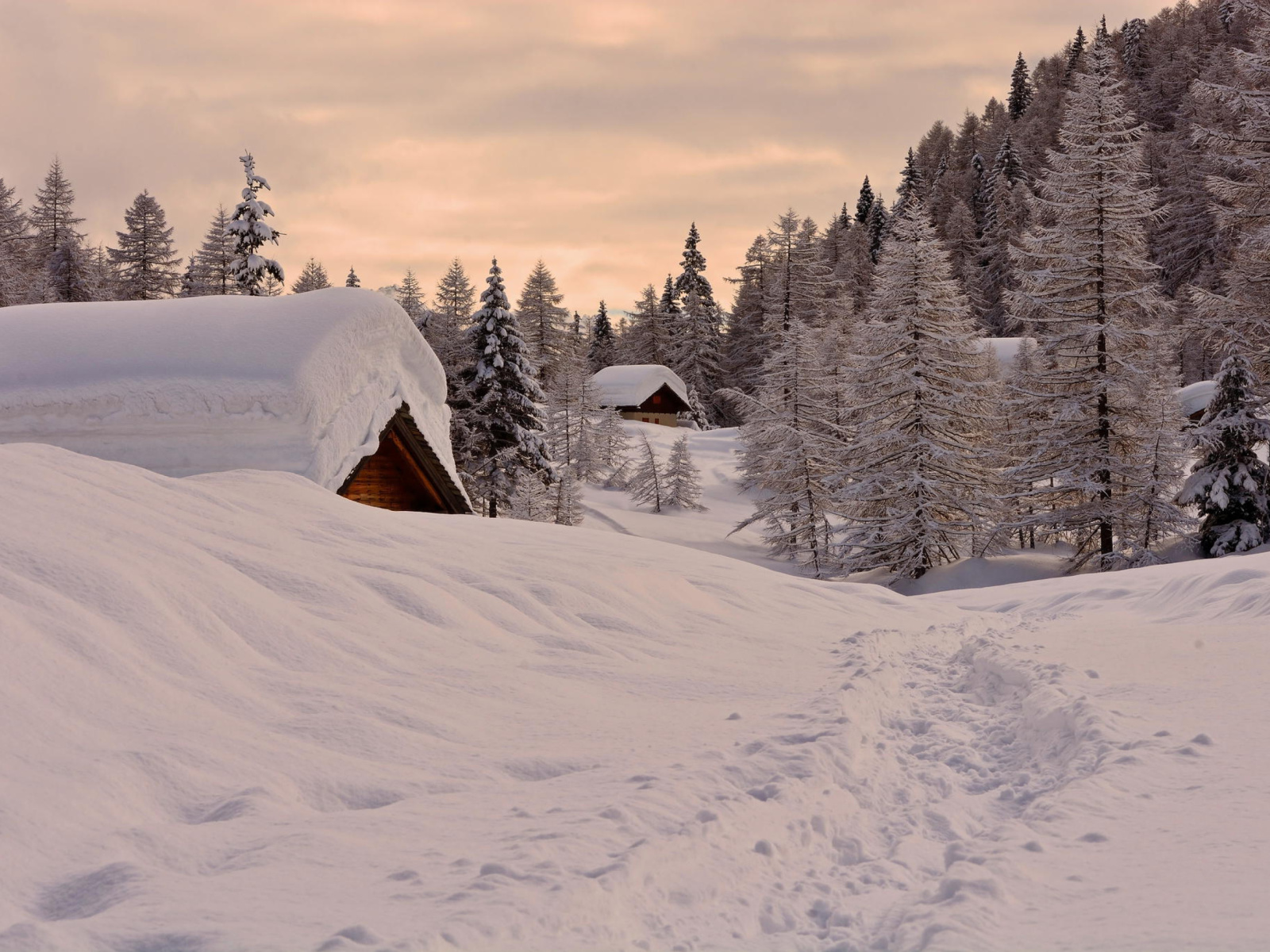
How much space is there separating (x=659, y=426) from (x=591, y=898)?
171 feet

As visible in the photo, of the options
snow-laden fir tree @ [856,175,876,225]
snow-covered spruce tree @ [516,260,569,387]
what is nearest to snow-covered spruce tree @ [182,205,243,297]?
snow-covered spruce tree @ [516,260,569,387]

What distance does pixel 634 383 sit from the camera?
59188mm

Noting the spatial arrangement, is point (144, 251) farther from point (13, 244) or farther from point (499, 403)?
point (499, 403)

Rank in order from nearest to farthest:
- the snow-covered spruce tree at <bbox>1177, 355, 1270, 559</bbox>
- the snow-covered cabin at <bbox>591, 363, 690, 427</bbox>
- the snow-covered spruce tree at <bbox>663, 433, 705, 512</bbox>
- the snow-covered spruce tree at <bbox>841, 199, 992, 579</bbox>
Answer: the snow-covered spruce tree at <bbox>1177, 355, 1270, 559</bbox>, the snow-covered spruce tree at <bbox>841, 199, 992, 579</bbox>, the snow-covered spruce tree at <bbox>663, 433, 705, 512</bbox>, the snow-covered cabin at <bbox>591, 363, 690, 427</bbox>

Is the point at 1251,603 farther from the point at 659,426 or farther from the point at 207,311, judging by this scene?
the point at 659,426

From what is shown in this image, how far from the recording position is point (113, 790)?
407 cm

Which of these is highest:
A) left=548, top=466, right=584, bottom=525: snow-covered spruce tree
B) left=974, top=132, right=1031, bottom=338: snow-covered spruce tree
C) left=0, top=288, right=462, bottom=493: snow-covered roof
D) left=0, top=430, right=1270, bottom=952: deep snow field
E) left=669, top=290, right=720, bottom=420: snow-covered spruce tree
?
left=974, top=132, right=1031, bottom=338: snow-covered spruce tree

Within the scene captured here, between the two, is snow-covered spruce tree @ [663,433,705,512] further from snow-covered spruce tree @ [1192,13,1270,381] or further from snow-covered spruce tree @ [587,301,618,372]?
snow-covered spruce tree @ [587,301,618,372]

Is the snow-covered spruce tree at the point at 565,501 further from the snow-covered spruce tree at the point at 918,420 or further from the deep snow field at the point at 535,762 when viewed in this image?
the deep snow field at the point at 535,762

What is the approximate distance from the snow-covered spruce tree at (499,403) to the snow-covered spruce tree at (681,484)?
951 centimetres

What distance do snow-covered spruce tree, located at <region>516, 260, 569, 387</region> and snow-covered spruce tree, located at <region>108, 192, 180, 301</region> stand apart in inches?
916

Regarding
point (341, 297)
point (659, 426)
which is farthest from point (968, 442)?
point (659, 426)

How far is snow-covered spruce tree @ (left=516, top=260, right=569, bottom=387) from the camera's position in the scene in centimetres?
5941

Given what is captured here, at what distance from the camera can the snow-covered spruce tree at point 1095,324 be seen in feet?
74.6
